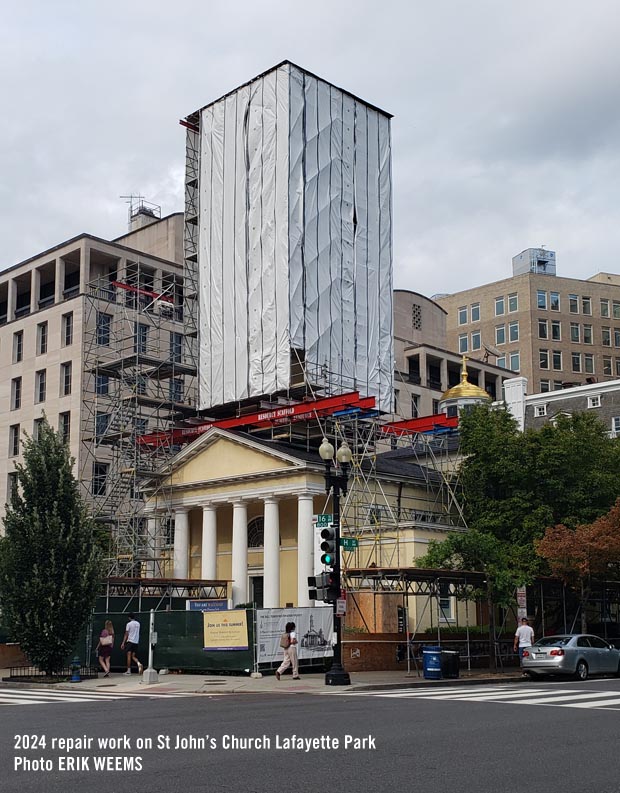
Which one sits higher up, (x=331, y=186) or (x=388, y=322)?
(x=331, y=186)

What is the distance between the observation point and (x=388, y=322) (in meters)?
60.9

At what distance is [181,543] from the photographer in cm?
5134

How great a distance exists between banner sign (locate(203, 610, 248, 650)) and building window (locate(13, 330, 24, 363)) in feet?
169

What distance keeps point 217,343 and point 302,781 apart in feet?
161

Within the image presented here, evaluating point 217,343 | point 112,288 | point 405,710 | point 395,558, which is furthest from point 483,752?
point 112,288

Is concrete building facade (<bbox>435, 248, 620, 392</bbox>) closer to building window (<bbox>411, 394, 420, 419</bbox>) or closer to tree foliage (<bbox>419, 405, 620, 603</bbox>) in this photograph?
building window (<bbox>411, 394, 420, 419</bbox>)

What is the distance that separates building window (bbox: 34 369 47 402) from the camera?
74188 mm

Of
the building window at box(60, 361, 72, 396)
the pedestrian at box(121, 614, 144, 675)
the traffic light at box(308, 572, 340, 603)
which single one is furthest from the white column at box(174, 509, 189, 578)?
the traffic light at box(308, 572, 340, 603)

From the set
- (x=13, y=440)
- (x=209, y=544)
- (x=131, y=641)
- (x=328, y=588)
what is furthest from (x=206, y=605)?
(x=13, y=440)

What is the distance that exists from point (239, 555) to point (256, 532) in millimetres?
3556

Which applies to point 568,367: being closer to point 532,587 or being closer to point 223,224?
point 223,224

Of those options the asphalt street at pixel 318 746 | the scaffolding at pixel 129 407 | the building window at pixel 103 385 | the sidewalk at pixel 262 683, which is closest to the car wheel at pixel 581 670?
the sidewalk at pixel 262 683

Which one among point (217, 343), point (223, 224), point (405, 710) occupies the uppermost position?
point (223, 224)

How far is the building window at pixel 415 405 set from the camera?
94.9m
